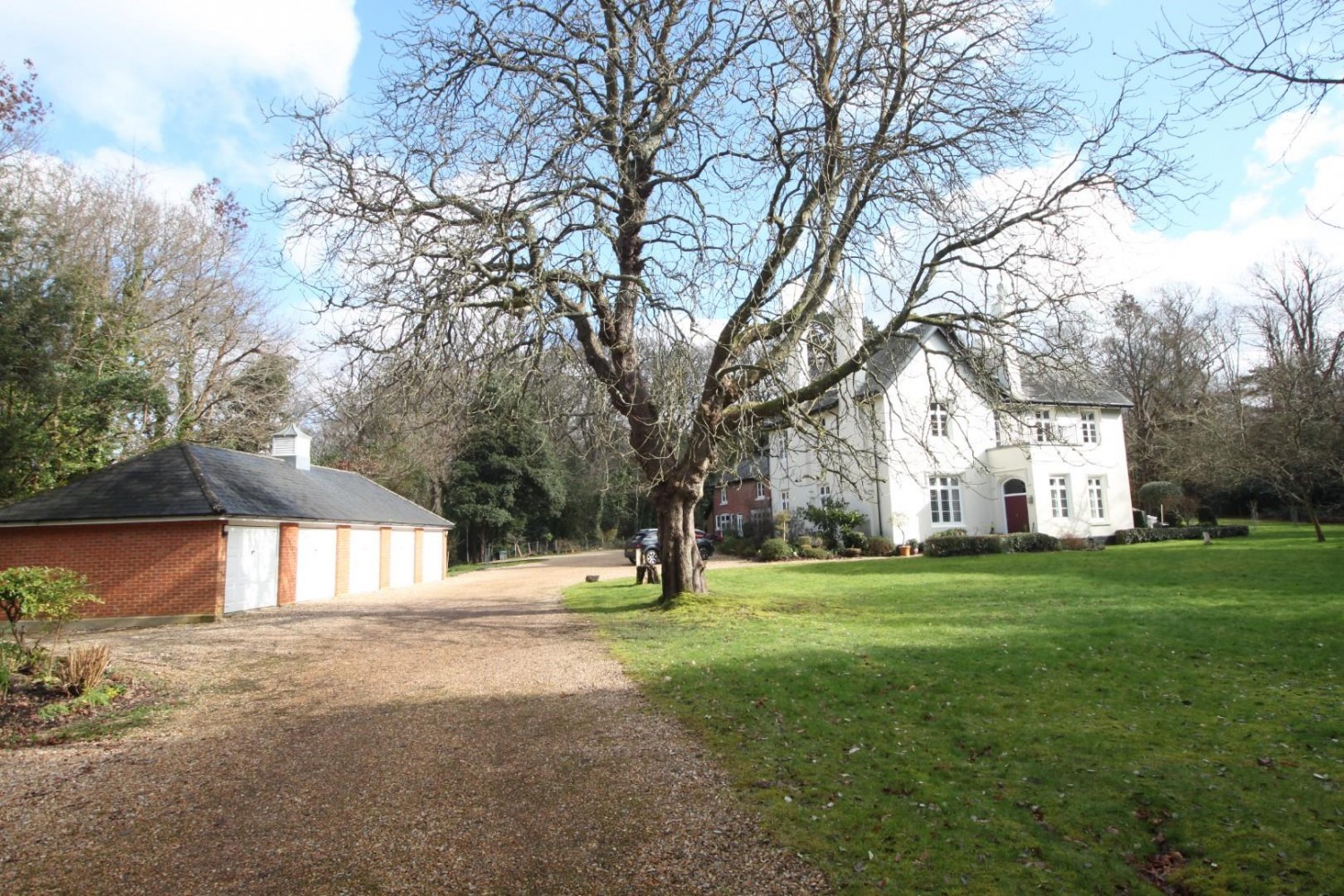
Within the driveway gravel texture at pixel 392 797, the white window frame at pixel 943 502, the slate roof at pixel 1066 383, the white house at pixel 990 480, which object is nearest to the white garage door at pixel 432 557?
the white house at pixel 990 480

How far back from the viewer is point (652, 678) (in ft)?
28.1

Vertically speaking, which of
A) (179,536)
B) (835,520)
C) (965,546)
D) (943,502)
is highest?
(943,502)

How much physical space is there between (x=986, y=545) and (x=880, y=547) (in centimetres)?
390

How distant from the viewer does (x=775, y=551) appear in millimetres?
28562

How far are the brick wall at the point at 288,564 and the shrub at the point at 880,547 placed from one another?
19.8m

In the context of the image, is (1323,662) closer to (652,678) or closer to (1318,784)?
(1318,784)

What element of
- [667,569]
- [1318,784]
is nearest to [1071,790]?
[1318,784]

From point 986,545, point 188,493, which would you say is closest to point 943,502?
point 986,545

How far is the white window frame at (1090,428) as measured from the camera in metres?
30.6

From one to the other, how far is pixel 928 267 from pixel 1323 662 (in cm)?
715

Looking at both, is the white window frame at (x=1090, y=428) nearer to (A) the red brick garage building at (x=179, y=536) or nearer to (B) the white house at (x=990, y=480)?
(B) the white house at (x=990, y=480)

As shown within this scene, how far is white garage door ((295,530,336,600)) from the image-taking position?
68.1 feet

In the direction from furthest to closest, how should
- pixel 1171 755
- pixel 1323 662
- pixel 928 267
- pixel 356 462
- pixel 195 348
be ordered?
pixel 356 462
pixel 195 348
pixel 928 267
pixel 1323 662
pixel 1171 755

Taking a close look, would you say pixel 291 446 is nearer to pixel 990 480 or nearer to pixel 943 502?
pixel 943 502
